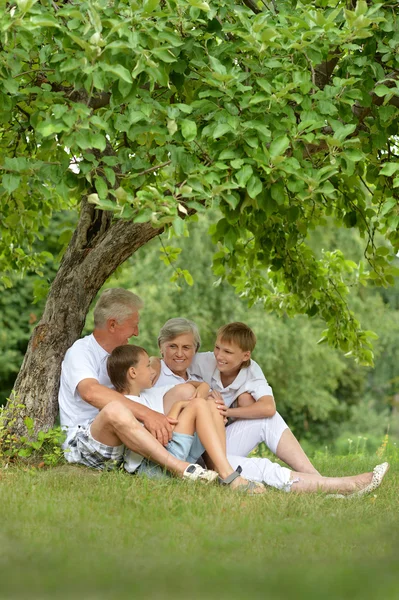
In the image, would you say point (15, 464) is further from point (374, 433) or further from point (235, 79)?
point (374, 433)

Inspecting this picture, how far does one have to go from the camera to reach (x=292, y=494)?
5.27 metres

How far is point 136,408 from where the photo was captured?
542 centimetres

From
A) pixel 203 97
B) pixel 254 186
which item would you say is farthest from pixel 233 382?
pixel 203 97

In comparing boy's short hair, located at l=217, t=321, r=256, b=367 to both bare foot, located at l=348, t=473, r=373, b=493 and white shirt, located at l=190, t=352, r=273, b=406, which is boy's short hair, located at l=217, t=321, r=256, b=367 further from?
bare foot, located at l=348, t=473, r=373, b=493

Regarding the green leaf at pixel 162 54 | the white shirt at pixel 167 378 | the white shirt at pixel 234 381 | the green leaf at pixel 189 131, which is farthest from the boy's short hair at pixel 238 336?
the green leaf at pixel 162 54

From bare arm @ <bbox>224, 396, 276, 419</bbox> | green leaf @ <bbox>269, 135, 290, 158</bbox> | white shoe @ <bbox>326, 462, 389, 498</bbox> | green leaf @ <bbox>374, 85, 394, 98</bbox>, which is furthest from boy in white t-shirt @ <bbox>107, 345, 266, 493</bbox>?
green leaf @ <bbox>374, 85, 394, 98</bbox>

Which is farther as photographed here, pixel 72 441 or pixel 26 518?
pixel 72 441

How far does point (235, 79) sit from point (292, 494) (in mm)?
2564

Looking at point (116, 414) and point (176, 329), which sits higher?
point (176, 329)

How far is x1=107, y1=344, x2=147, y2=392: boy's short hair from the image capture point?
555 centimetres

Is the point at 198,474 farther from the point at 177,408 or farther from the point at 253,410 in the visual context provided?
the point at 253,410

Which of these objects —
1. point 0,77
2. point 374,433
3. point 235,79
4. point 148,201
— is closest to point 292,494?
point 148,201

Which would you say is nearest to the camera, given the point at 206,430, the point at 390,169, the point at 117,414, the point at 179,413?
the point at 390,169

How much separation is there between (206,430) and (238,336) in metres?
0.82
